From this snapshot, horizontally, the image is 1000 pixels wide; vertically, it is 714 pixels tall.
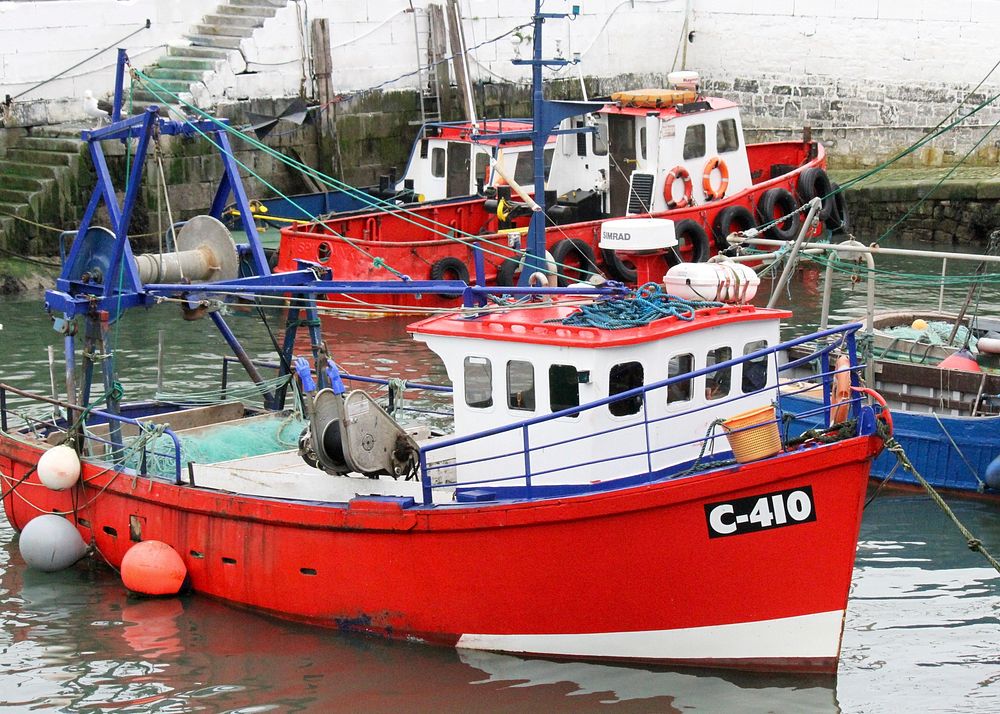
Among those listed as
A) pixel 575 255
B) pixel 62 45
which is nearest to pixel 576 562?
pixel 575 255

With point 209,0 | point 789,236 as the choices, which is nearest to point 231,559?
point 789,236

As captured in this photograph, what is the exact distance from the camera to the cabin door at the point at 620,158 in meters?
20.6

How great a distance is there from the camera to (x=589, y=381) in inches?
337

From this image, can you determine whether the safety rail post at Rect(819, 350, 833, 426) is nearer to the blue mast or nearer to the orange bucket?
the orange bucket

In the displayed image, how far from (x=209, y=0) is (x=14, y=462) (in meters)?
14.2

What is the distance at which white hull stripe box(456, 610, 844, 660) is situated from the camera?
848 centimetres

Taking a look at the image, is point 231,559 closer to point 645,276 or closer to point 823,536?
point 823,536

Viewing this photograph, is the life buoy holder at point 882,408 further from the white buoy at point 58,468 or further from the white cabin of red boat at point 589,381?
the white buoy at point 58,468

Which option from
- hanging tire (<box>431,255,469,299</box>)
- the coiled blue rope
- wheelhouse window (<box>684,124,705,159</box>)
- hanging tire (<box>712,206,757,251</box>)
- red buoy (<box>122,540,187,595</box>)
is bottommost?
red buoy (<box>122,540,187,595</box>)

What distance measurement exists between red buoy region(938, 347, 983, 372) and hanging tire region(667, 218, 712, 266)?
675cm

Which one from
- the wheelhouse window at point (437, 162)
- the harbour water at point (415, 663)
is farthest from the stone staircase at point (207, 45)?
the harbour water at point (415, 663)

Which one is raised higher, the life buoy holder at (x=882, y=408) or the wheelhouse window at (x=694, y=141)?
the wheelhouse window at (x=694, y=141)

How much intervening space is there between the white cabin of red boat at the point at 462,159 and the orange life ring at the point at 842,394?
43.1 feet

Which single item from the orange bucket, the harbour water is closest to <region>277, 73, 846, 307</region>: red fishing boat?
the harbour water
